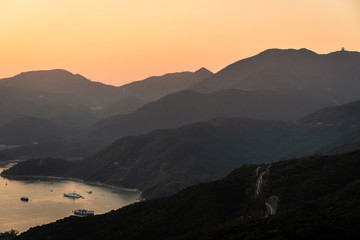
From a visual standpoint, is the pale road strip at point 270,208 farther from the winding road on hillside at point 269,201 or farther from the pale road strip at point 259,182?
the pale road strip at point 259,182

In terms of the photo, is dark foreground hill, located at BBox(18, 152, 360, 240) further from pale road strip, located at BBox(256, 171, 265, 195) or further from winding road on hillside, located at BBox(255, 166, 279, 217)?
pale road strip, located at BBox(256, 171, 265, 195)

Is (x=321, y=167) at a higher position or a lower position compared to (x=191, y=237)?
higher

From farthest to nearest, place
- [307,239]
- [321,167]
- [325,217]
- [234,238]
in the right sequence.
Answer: [321,167] → [325,217] → [234,238] → [307,239]

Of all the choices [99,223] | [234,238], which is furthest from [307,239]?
[99,223]

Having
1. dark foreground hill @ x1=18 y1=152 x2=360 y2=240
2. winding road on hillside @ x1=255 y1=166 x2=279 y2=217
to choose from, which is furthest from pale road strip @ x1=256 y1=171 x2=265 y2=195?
dark foreground hill @ x1=18 y1=152 x2=360 y2=240

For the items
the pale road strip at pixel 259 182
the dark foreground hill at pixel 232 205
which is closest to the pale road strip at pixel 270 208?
the dark foreground hill at pixel 232 205

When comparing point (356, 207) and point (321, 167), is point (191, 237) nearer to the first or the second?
point (356, 207)

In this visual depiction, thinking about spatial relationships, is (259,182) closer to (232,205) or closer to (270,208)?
(232,205)

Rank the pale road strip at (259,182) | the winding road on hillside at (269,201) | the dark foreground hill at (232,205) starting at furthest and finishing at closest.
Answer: the pale road strip at (259,182), the winding road on hillside at (269,201), the dark foreground hill at (232,205)
